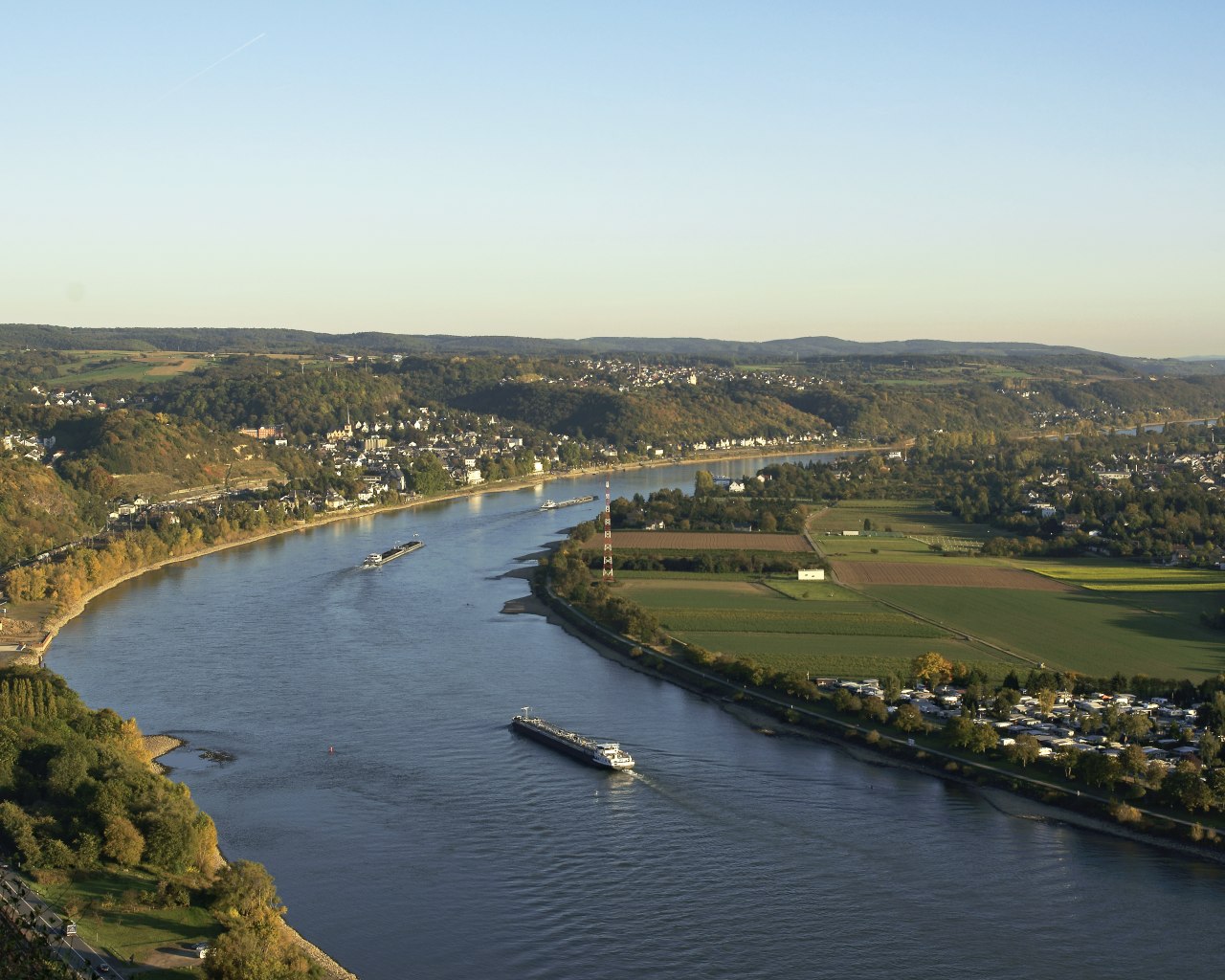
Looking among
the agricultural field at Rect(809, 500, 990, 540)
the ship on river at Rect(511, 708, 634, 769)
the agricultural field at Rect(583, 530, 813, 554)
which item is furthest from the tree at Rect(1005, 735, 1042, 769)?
the agricultural field at Rect(809, 500, 990, 540)

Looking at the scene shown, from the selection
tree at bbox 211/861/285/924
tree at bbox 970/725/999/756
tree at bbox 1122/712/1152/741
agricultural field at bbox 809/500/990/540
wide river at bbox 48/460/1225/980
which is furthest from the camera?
agricultural field at bbox 809/500/990/540

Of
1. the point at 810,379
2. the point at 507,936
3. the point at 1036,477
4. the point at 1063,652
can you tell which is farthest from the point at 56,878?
the point at 810,379

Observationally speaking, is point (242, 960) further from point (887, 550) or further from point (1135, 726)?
point (887, 550)

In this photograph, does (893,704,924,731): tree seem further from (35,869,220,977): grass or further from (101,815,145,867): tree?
(101,815,145,867): tree

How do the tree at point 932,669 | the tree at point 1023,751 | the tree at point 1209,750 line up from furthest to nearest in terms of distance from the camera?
the tree at point 932,669
the tree at point 1023,751
the tree at point 1209,750

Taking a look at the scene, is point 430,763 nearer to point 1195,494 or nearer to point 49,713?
point 49,713

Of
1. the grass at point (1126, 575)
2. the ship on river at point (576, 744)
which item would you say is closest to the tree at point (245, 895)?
the ship on river at point (576, 744)

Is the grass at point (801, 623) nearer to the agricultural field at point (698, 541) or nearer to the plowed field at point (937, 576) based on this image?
the plowed field at point (937, 576)
